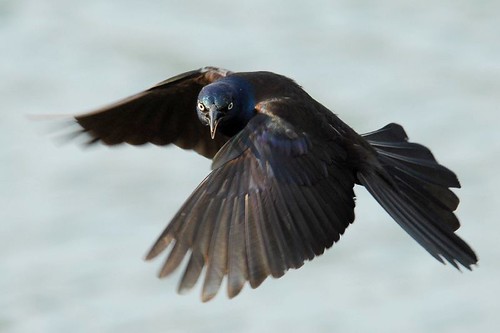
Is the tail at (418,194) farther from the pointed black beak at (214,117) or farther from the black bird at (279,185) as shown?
the pointed black beak at (214,117)

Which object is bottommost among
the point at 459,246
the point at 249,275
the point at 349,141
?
the point at 249,275

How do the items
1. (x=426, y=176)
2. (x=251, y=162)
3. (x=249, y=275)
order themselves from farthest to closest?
(x=426, y=176) < (x=251, y=162) < (x=249, y=275)

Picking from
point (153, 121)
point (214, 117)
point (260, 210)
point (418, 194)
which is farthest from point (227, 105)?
point (418, 194)

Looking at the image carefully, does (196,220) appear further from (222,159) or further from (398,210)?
(398,210)

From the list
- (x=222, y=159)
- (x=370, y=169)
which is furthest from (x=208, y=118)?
(x=370, y=169)

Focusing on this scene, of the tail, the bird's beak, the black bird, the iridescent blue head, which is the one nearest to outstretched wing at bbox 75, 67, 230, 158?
the black bird

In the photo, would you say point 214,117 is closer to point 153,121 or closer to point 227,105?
point 227,105
